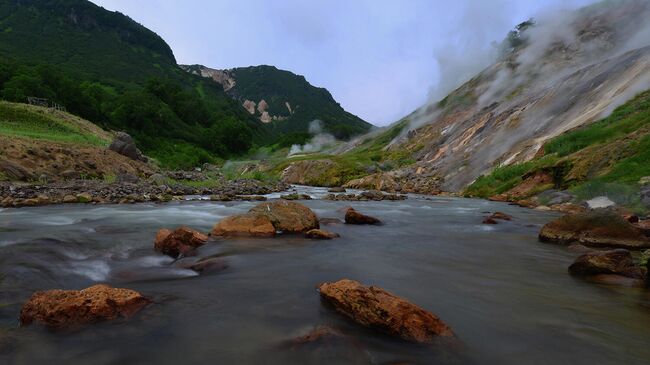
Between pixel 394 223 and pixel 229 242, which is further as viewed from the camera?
pixel 394 223

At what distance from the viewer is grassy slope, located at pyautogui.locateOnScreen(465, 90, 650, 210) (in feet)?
58.1

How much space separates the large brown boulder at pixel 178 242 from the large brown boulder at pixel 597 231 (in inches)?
392

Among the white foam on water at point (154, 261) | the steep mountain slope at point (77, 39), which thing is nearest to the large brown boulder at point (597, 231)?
the white foam on water at point (154, 261)

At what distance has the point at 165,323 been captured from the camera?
546 cm

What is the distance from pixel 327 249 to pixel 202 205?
1150cm

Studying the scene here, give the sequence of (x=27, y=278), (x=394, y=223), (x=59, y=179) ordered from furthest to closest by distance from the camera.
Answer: (x=59, y=179) < (x=394, y=223) < (x=27, y=278)

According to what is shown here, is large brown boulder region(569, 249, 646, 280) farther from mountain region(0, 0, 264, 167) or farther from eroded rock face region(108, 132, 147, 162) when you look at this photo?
mountain region(0, 0, 264, 167)

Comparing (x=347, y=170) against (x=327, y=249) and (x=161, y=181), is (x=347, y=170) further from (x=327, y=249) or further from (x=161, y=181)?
(x=327, y=249)

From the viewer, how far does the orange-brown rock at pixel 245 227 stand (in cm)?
1127

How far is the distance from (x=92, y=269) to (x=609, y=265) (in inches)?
410

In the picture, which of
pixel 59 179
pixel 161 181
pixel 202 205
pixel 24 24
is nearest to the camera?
pixel 202 205

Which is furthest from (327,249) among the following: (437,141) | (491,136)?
(437,141)

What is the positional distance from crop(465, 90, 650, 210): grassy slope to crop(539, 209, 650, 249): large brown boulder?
6.07 m

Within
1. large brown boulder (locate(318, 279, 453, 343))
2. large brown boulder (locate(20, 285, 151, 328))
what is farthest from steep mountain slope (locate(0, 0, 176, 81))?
large brown boulder (locate(318, 279, 453, 343))
